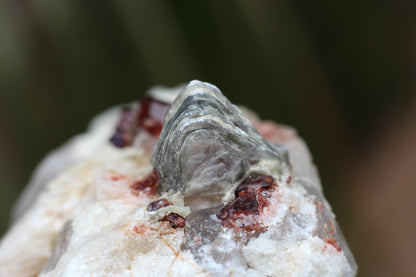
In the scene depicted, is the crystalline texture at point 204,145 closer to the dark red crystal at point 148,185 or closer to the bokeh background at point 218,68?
the dark red crystal at point 148,185

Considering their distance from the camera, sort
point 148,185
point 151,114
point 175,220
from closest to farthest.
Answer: point 175,220
point 148,185
point 151,114

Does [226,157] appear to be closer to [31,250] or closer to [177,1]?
[31,250]

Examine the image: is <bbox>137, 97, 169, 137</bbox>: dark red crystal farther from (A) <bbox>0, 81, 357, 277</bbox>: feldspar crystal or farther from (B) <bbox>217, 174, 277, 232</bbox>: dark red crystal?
(B) <bbox>217, 174, 277, 232</bbox>: dark red crystal

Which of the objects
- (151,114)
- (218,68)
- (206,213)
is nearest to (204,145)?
(206,213)

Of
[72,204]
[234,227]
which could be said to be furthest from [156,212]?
[72,204]

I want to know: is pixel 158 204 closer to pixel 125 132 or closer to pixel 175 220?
pixel 175 220

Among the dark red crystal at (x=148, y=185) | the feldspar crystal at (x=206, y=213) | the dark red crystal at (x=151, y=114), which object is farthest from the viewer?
the dark red crystal at (x=151, y=114)

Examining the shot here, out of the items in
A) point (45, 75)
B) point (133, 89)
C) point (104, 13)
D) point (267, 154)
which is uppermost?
point (104, 13)

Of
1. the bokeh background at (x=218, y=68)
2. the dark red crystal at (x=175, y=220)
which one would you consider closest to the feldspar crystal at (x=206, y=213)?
the dark red crystal at (x=175, y=220)
